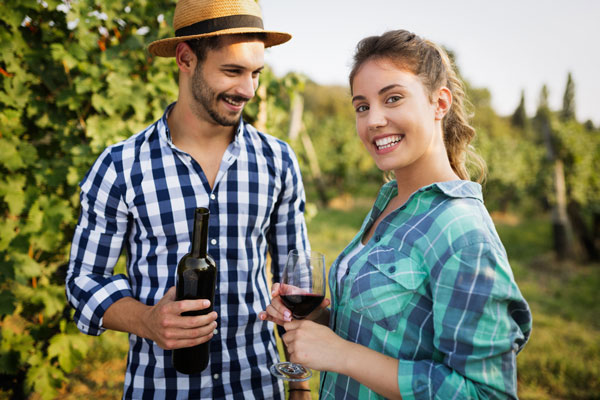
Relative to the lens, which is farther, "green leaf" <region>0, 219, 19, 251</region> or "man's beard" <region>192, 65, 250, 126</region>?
"green leaf" <region>0, 219, 19, 251</region>

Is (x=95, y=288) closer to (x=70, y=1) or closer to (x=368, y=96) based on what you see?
(x=368, y=96)

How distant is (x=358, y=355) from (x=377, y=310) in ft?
0.55

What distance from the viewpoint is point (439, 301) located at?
1.22m

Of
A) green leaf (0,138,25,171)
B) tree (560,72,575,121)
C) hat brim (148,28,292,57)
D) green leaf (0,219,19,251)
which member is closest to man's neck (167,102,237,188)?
hat brim (148,28,292,57)

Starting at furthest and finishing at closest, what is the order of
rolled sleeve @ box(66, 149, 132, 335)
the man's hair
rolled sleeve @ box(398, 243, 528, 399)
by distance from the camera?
the man's hair → rolled sleeve @ box(66, 149, 132, 335) → rolled sleeve @ box(398, 243, 528, 399)

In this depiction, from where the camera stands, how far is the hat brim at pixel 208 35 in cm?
189

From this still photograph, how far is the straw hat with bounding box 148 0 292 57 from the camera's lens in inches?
74.6

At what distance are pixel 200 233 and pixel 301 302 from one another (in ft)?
1.52

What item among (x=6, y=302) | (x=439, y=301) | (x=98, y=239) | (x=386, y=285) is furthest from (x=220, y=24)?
(x=6, y=302)

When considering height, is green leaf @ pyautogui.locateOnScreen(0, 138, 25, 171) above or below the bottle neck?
above

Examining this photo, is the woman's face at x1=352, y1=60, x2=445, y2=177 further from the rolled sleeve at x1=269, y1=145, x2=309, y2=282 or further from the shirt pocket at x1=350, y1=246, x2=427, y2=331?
the rolled sleeve at x1=269, y1=145, x2=309, y2=282

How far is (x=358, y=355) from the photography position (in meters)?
1.30

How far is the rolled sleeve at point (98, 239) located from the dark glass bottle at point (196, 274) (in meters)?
0.41

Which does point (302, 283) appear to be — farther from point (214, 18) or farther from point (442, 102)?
point (214, 18)
